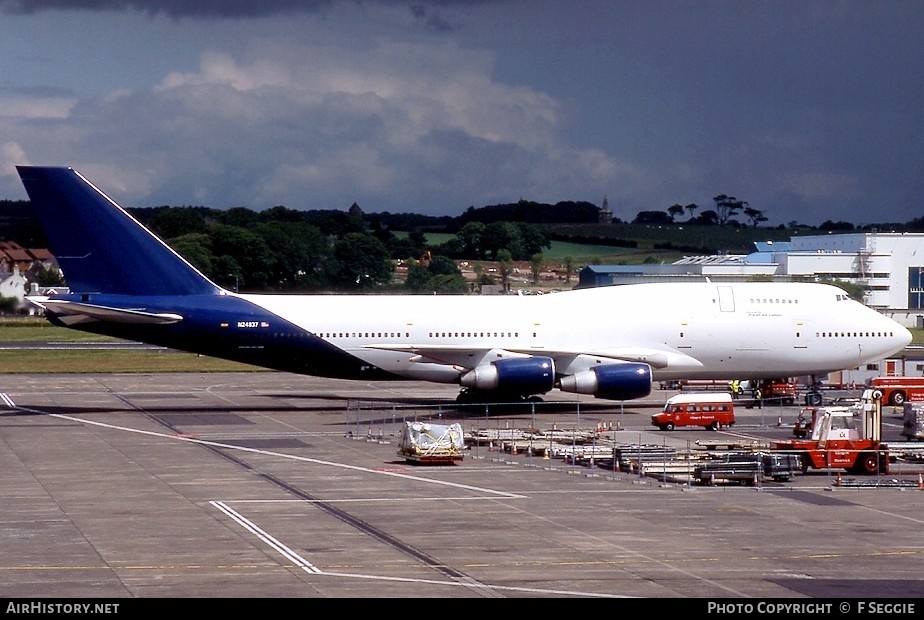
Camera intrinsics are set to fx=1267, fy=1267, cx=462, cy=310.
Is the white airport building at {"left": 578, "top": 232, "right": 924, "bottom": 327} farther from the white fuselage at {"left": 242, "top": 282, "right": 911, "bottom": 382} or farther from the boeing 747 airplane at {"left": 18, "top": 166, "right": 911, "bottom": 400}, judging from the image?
the boeing 747 airplane at {"left": 18, "top": 166, "right": 911, "bottom": 400}

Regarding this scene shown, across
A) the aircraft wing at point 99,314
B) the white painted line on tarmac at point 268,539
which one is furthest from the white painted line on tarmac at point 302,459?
the white painted line on tarmac at point 268,539

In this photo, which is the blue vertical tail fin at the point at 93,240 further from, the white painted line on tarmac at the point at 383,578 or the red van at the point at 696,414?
the white painted line on tarmac at the point at 383,578

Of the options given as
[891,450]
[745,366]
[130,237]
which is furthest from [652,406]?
[130,237]

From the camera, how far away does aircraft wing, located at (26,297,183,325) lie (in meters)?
55.8

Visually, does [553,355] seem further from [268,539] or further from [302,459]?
[268,539]

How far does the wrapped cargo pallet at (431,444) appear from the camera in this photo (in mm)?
42562

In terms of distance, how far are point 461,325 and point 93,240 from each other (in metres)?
17.3

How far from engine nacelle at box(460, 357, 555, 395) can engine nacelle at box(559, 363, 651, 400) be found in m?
0.99

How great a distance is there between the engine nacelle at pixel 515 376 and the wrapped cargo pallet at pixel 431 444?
1301 centimetres

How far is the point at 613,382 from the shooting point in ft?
184

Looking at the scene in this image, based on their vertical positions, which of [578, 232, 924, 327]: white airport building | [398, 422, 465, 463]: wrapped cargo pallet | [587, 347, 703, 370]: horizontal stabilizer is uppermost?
[578, 232, 924, 327]: white airport building

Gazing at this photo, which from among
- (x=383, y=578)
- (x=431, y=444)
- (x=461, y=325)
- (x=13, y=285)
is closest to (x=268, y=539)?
(x=383, y=578)

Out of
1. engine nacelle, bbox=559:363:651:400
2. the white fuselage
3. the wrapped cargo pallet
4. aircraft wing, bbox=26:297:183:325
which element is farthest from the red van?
aircraft wing, bbox=26:297:183:325
